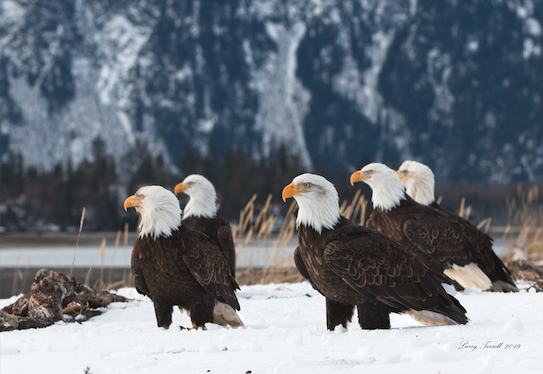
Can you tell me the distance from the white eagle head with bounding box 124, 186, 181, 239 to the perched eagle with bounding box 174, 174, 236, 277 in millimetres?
1955

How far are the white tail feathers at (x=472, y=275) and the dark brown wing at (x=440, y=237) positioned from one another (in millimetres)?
89

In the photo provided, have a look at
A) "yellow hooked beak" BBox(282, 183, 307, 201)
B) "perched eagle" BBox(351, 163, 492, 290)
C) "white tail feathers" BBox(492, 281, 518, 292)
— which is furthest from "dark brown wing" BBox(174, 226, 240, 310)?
"white tail feathers" BBox(492, 281, 518, 292)

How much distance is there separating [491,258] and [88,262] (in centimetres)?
2096

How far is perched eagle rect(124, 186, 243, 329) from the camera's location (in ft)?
17.6

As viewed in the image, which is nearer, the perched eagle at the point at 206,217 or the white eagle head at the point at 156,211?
the white eagle head at the point at 156,211

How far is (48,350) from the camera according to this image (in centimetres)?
454

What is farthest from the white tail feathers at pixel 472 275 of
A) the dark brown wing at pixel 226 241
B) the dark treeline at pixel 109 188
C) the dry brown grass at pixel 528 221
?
the dark treeline at pixel 109 188

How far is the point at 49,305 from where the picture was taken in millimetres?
6195

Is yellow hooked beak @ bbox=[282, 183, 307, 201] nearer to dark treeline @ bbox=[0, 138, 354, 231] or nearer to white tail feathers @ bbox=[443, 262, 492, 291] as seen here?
white tail feathers @ bbox=[443, 262, 492, 291]

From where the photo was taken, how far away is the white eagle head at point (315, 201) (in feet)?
16.1

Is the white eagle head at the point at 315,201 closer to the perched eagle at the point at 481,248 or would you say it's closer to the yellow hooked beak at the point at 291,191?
the yellow hooked beak at the point at 291,191

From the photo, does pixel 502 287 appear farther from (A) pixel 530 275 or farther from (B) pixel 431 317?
(B) pixel 431 317

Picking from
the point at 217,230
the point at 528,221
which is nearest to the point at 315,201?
the point at 217,230

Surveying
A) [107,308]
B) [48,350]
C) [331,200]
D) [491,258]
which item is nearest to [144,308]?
[107,308]
